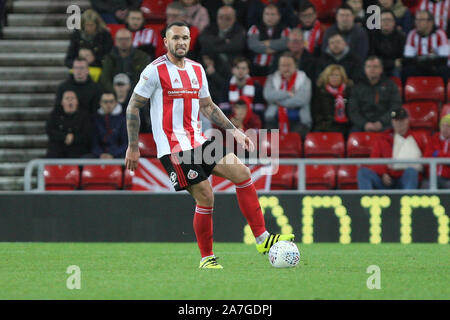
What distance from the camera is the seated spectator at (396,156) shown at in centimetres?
1127

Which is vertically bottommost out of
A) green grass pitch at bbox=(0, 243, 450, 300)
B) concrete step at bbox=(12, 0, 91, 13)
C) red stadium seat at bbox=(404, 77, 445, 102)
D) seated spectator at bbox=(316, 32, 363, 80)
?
green grass pitch at bbox=(0, 243, 450, 300)

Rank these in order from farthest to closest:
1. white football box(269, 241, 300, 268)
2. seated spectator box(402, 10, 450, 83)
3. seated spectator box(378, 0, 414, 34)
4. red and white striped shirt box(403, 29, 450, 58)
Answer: seated spectator box(378, 0, 414, 34) → red and white striped shirt box(403, 29, 450, 58) → seated spectator box(402, 10, 450, 83) → white football box(269, 241, 300, 268)

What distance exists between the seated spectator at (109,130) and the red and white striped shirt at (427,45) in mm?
3959

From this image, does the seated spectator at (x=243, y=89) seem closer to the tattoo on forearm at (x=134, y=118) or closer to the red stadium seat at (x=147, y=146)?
the red stadium seat at (x=147, y=146)

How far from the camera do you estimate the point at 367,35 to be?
1373 centimetres

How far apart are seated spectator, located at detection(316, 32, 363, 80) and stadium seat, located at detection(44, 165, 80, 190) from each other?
11.3 ft

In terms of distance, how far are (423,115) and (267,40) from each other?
242 cm

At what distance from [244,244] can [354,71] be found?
11.0 feet

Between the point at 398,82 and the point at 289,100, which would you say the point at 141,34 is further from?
the point at 398,82

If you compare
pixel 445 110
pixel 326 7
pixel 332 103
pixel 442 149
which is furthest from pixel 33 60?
pixel 442 149

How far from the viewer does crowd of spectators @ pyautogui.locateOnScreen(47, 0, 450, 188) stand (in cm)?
1258

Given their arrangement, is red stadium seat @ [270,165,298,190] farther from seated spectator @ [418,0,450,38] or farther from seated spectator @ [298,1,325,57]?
seated spectator @ [418,0,450,38]

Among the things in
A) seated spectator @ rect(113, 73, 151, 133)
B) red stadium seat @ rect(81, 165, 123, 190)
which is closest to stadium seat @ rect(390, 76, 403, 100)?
seated spectator @ rect(113, 73, 151, 133)

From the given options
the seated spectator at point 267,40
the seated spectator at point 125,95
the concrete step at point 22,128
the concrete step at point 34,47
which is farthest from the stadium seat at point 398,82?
the concrete step at point 34,47
